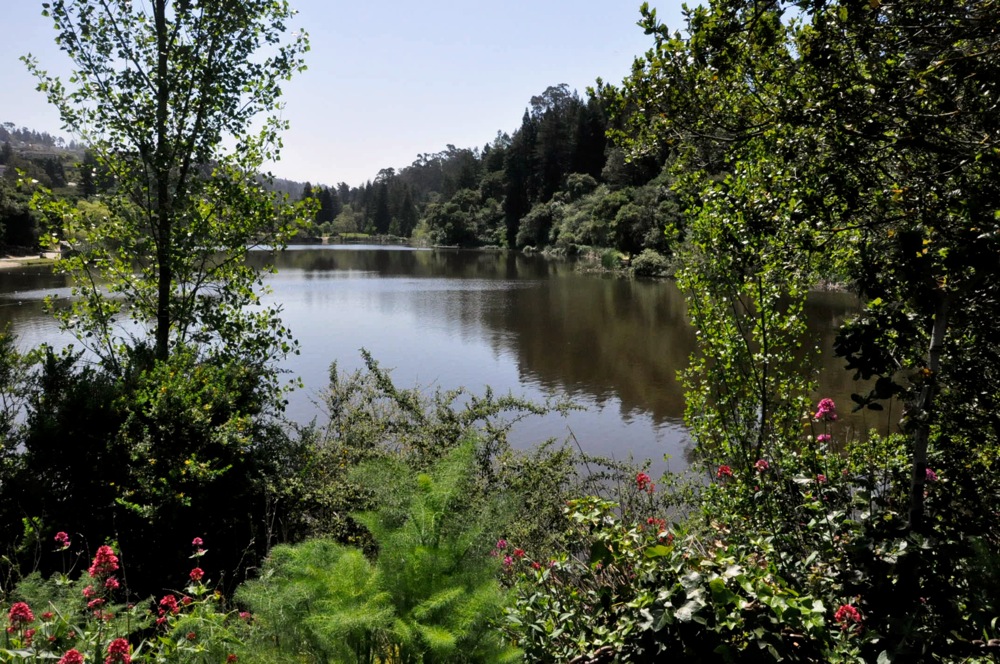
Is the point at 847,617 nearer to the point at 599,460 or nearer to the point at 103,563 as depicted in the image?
the point at 103,563

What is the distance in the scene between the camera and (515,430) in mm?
10688

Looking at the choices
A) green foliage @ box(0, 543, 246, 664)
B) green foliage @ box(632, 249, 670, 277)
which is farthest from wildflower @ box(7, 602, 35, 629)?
green foliage @ box(632, 249, 670, 277)

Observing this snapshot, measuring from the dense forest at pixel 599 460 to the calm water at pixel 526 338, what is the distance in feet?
6.50

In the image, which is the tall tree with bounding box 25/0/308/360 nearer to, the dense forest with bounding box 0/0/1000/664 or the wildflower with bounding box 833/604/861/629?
the dense forest with bounding box 0/0/1000/664

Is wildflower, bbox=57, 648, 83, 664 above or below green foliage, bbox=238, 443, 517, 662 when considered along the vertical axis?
below

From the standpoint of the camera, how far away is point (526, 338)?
18.8 meters

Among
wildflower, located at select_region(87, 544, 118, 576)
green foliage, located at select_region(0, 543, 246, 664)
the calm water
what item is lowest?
the calm water

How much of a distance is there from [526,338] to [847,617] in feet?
56.0

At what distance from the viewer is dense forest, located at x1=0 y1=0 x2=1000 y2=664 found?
71.0 inches

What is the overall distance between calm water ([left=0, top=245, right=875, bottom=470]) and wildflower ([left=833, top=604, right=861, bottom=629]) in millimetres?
3367

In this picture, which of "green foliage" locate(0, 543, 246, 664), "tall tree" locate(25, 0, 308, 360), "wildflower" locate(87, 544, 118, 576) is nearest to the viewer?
"green foliage" locate(0, 543, 246, 664)

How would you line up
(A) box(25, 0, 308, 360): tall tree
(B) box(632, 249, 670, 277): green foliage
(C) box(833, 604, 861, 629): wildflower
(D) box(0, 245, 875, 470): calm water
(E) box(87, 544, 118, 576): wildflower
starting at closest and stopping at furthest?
(C) box(833, 604, 861, 629): wildflower < (E) box(87, 544, 118, 576): wildflower < (A) box(25, 0, 308, 360): tall tree < (D) box(0, 245, 875, 470): calm water < (B) box(632, 249, 670, 277): green foliage

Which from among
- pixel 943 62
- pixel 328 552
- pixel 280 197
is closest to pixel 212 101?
pixel 280 197

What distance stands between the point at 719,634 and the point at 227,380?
17.2 ft
